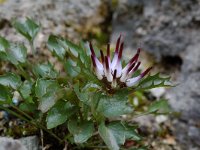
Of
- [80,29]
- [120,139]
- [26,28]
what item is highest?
[80,29]

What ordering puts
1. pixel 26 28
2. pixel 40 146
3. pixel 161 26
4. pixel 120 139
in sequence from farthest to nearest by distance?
pixel 161 26
pixel 26 28
pixel 40 146
pixel 120 139

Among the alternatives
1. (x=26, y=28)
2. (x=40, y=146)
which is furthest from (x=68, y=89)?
(x=26, y=28)

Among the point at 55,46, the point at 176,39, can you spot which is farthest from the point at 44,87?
the point at 176,39

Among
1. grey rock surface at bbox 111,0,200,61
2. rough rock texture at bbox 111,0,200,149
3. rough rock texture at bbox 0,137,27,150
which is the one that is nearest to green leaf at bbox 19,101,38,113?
rough rock texture at bbox 0,137,27,150

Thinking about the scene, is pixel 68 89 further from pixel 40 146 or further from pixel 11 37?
pixel 11 37

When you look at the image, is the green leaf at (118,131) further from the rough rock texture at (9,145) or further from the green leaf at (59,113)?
the rough rock texture at (9,145)

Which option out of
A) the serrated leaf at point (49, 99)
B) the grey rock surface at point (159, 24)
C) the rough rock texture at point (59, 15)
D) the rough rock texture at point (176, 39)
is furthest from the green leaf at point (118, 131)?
the grey rock surface at point (159, 24)

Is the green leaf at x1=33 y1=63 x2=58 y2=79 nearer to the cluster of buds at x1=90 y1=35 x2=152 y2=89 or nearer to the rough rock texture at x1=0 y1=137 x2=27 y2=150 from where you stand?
the cluster of buds at x1=90 y1=35 x2=152 y2=89
